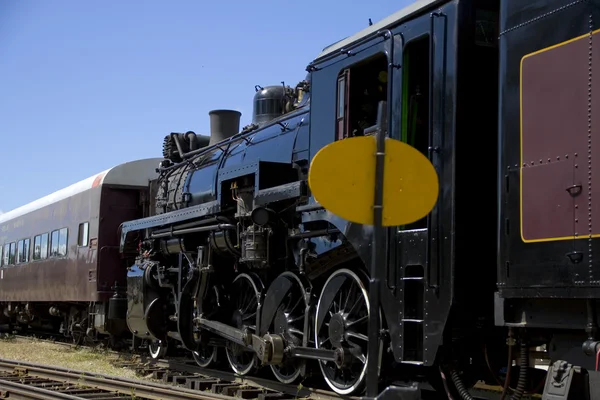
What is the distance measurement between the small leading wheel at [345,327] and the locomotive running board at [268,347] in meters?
0.11

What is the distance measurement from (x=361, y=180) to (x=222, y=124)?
10667mm

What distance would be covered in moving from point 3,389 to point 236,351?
9.38ft

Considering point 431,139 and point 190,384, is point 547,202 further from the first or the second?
point 190,384

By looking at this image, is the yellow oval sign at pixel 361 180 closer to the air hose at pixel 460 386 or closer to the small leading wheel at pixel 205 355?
the air hose at pixel 460 386

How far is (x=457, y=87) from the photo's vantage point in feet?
17.5

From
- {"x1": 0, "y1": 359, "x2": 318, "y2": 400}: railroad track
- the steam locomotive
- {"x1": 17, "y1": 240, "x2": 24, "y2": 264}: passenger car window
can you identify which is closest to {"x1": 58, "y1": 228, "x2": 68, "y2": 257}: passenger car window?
{"x1": 17, "y1": 240, "x2": 24, "y2": 264}: passenger car window

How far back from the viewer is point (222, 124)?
13812mm

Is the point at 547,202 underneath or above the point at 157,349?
above

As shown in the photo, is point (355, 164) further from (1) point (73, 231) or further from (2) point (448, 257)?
(1) point (73, 231)

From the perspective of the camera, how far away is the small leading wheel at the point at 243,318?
9383 millimetres

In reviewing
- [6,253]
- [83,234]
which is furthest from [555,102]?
[6,253]

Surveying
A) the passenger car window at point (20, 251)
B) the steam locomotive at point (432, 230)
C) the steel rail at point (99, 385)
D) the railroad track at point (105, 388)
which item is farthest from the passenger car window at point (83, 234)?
the passenger car window at point (20, 251)

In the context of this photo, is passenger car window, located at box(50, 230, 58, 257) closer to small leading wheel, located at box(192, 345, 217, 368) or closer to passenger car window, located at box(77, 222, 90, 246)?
passenger car window, located at box(77, 222, 90, 246)

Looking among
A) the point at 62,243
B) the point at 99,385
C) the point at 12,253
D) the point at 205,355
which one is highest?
the point at 62,243
